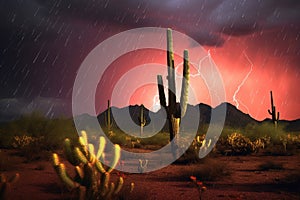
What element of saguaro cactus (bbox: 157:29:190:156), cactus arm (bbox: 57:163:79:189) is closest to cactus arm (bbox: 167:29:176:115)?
saguaro cactus (bbox: 157:29:190:156)

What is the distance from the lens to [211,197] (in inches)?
300

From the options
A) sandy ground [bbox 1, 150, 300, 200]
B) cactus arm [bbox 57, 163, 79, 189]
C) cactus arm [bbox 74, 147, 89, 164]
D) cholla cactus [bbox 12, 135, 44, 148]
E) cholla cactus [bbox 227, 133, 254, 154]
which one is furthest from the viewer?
Answer: cholla cactus [bbox 12, 135, 44, 148]

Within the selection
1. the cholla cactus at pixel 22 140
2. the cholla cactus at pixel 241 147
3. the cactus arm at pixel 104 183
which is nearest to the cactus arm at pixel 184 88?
the cholla cactus at pixel 241 147

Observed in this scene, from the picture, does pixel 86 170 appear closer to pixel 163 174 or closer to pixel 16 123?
pixel 163 174

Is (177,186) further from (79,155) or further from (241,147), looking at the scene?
(241,147)

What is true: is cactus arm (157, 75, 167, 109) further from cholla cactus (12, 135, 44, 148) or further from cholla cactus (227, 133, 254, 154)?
cholla cactus (12, 135, 44, 148)

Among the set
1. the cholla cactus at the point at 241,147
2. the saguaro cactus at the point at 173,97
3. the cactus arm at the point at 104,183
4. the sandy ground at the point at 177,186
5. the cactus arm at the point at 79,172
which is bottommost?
the sandy ground at the point at 177,186

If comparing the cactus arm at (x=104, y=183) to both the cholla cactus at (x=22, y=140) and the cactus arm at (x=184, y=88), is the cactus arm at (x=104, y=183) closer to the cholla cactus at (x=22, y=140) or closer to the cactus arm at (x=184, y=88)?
the cactus arm at (x=184, y=88)

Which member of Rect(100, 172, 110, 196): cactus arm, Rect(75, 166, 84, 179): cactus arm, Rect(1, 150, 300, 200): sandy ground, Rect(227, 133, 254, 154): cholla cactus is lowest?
Rect(1, 150, 300, 200): sandy ground

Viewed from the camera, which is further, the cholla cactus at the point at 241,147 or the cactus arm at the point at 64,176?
the cholla cactus at the point at 241,147

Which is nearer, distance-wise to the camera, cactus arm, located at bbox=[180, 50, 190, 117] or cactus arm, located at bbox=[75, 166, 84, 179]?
cactus arm, located at bbox=[75, 166, 84, 179]

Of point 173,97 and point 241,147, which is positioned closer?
point 173,97

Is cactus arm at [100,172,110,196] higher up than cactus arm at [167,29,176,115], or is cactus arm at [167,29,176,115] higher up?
cactus arm at [167,29,176,115]

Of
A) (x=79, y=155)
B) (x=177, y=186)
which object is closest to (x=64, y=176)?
(x=79, y=155)
